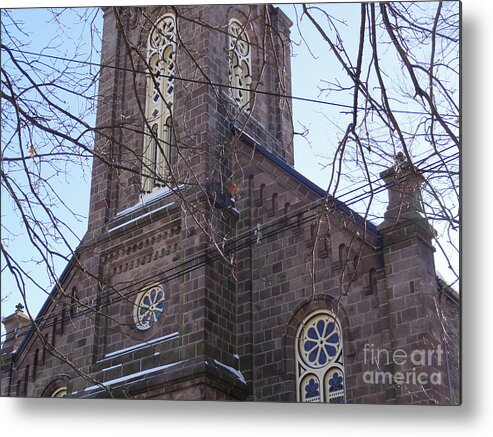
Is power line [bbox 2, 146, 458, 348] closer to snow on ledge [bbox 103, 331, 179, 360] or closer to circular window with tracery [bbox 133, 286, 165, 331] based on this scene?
circular window with tracery [bbox 133, 286, 165, 331]

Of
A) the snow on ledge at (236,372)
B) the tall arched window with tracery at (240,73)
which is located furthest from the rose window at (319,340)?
the tall arched window with tracery at (240,73)

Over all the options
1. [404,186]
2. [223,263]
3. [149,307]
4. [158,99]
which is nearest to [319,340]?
[223,263]

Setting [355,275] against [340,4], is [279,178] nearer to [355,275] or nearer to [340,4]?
[355,275]

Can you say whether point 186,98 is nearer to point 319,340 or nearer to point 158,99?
point 158,99

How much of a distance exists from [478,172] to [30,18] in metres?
3.25

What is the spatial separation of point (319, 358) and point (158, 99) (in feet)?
8.52

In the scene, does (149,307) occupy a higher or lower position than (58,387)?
higher

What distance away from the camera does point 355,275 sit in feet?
26.1

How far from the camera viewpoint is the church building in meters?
7.34

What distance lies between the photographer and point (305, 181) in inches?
325

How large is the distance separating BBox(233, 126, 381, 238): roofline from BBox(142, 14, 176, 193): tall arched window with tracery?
1.93ft

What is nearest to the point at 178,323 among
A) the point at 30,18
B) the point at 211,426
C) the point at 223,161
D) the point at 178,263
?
the point at 178,263

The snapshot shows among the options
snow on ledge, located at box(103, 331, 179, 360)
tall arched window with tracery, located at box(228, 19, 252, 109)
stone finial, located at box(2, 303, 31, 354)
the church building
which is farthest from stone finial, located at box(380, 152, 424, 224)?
stone finial, located at box(2, 303, 31, 354)

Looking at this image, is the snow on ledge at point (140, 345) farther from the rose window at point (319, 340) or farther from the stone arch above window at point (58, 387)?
the rose window at point (319, 340)
